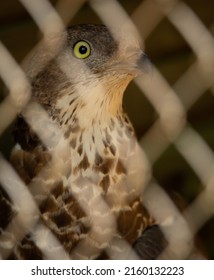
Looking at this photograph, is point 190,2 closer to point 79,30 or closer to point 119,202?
point 79,30

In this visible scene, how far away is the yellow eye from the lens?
2.57 metres

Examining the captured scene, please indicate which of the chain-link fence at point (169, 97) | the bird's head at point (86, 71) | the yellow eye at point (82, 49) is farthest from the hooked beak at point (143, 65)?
the chain-link fence at point (169, 97)

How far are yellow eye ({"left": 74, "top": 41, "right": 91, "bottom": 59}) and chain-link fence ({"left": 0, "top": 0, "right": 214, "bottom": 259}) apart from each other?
0.24 meters

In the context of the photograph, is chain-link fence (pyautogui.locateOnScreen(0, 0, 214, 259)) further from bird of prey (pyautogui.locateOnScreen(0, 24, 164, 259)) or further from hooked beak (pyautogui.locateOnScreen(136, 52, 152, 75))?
hooked beak (pyautogui.locateOnScreen(136, 52, 152, 75))

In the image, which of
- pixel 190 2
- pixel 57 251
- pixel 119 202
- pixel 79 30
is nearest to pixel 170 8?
pixel 190 2

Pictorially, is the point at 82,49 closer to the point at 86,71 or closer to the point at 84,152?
the point at 86,71

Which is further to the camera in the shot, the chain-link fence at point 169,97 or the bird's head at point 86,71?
the chain-link fence at point 169,97

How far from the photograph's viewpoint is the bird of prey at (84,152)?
2564 mm

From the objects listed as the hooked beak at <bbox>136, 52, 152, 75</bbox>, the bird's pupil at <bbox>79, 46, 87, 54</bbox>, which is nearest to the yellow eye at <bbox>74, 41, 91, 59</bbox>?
the bird's pupil at <bbox>79, 46, 87, 54</bbox>

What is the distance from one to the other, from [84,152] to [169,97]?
3.73 feet

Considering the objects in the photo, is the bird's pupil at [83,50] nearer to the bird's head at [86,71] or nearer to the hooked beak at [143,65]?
the bird's head at [86,71]

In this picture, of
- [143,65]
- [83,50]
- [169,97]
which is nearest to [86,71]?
[83,50]

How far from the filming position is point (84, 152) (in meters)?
2.57
